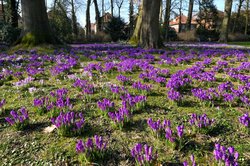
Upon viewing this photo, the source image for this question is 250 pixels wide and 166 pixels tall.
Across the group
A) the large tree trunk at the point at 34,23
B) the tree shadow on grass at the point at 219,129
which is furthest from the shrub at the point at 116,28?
the tree shadow on grass at the point at 219,129

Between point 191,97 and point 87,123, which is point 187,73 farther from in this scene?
point 87,123

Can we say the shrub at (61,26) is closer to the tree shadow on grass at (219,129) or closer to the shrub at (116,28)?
the shrub at (116,28)

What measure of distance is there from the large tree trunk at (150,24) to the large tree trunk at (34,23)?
6509 mm

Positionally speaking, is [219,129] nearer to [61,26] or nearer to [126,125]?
[126,125]

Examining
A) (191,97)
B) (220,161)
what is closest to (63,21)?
(191,97)

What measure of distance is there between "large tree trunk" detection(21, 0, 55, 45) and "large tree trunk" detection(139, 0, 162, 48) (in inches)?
256

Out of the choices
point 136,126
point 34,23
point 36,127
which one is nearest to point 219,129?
point 136,126

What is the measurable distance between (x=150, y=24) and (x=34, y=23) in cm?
759

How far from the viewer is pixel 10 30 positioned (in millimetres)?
25516

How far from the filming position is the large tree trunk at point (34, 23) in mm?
15039

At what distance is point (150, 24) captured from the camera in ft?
54.6

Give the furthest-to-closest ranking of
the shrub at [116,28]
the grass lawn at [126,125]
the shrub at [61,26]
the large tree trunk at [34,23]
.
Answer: the shrub at [116,28] < the shrub at [61,26] < the large tree trunk at [34,23] < the grass lawn at [126,125]

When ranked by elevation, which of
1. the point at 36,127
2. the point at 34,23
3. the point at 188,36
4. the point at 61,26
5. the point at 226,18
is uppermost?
the point at 226,18

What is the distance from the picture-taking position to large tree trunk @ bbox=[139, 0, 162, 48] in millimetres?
16500
